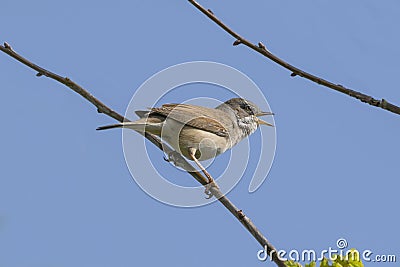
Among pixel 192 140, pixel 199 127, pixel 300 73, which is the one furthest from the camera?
pixel 199 127

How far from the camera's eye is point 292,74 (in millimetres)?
2580

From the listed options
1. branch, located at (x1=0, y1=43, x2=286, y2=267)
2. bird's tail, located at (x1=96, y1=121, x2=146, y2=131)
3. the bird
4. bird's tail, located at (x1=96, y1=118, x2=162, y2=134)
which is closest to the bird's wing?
the bird

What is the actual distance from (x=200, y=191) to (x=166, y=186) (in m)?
0.37

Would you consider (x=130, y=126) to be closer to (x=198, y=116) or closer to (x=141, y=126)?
(x=141, y=126)

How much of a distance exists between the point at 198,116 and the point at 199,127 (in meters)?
0.10

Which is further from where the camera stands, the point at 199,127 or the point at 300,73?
the point at 199,127

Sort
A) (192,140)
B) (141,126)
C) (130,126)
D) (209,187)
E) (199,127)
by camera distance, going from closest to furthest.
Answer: (209,187) → (130,126) → (141,126) → (192,140) → (199,127)

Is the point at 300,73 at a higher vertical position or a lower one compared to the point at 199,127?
lower

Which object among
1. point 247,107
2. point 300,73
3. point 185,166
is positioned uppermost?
point 247,107

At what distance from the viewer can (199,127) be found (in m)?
5.48

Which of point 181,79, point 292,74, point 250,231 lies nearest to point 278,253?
point 250,231

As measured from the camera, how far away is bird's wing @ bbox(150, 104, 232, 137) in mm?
5230

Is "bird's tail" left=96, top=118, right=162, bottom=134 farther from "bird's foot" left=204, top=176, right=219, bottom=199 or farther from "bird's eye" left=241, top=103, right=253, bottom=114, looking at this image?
"bird's eye" left=241, top=103, right=253, bottom=114

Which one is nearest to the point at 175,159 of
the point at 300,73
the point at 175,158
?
the point at 175,158
